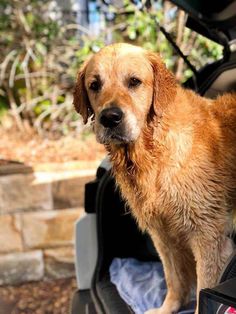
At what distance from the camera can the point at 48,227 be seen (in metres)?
3.40

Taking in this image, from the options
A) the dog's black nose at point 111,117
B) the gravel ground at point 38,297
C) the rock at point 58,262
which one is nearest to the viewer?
the dog's black nose at point 111,117

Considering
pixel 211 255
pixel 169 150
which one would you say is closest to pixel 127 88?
pixel 169 150

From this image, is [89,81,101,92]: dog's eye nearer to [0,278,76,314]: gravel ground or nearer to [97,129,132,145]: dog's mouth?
[97,129,132,145]: dog's mouth

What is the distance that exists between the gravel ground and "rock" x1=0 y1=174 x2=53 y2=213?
618 mm

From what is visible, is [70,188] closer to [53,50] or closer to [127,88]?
[53,50]

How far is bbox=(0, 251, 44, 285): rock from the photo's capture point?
3.43 meters

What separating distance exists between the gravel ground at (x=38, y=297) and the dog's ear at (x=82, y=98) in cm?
169

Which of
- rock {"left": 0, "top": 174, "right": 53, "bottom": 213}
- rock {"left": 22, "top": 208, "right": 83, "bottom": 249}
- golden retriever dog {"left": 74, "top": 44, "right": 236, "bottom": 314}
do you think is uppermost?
golden retriever dog {"left": 74, "top": 44, "right": 236, "bottom": 314}

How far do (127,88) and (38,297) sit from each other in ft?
7.21

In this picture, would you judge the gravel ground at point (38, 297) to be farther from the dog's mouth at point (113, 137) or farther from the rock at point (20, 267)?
the dog's mouth at point (113, 137)

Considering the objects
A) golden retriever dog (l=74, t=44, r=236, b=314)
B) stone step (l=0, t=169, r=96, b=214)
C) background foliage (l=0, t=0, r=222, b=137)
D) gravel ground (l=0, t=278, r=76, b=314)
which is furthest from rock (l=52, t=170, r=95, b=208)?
golden retriever dog (l=74, t=44, r=236, b=314)

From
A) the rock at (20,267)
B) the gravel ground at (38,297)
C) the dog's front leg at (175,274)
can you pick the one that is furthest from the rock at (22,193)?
the dog's front leg at (175,274)

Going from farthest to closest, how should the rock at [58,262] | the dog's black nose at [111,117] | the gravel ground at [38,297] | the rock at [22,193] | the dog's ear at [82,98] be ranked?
the rock at [58,262], the rock at [22,193], the gravel ground at [38,297], the dog's ear at [82,98], the dog's black nose at [111,117]

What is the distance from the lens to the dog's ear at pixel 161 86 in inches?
63.2
